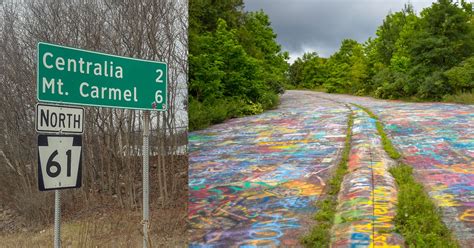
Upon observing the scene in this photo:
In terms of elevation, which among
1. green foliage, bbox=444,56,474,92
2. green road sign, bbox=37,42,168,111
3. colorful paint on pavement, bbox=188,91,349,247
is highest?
green foliage, bbox=444,56,474,92

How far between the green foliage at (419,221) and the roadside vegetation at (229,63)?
10.3 metres

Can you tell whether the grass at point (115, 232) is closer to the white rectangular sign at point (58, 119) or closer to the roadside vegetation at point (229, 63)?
the white rectangular sign at point (58, 119)

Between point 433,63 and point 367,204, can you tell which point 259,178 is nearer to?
point 367,204

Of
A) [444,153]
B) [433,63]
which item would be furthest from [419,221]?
[433,63]

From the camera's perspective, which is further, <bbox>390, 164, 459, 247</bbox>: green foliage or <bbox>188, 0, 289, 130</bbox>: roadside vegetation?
<bbox>188, 0, 289, 130</bbox>: roadside vegetation

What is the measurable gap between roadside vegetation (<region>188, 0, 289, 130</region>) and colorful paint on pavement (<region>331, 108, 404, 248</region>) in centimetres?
757

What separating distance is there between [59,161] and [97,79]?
830 mm

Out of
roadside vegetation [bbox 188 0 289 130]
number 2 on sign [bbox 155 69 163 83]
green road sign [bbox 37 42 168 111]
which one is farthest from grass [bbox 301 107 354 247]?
roadside vegetation [bbox 188 0 289 130]

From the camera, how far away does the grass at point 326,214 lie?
572 centimetres

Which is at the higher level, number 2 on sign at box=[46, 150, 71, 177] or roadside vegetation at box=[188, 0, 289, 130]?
roadside vegetation at box=[188, 0, 289, 130]

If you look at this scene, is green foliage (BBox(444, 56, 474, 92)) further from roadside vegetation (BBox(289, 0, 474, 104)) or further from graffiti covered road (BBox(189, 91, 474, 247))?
graffiti covered road (BBox(189, 91, 474, 247))

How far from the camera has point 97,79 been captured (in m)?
4.23

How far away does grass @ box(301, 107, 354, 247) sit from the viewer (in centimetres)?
572

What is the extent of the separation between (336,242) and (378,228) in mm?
610
